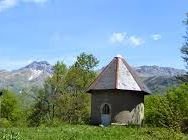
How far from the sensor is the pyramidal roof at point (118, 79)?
50.8 m

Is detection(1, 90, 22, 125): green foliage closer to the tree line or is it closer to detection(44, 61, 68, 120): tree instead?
the tree line

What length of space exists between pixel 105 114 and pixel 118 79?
13.9 feet

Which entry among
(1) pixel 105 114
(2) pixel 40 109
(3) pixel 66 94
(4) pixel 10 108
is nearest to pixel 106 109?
(1) pixel 105 114

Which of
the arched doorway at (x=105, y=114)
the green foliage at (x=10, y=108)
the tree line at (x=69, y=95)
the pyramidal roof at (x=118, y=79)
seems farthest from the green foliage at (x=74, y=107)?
the arched doorway at (x=105, y=114)

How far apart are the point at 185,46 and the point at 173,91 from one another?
1899 cm

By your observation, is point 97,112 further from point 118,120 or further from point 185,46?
point 185,46

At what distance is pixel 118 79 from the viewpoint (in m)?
51.2

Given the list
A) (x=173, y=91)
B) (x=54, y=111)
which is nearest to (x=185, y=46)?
(x=173, y=91)

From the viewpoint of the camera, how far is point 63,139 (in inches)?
1044

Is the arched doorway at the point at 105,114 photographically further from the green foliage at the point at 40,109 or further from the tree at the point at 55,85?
the green foliage at the point at 40,109

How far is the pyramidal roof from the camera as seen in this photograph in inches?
2000

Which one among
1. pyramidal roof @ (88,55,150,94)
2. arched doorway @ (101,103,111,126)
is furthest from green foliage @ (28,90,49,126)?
arched doorway @ (101,103,111,126)

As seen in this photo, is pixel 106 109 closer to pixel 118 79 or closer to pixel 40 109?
pixel 118 79

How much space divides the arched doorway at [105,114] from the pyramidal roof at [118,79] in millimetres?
2252
